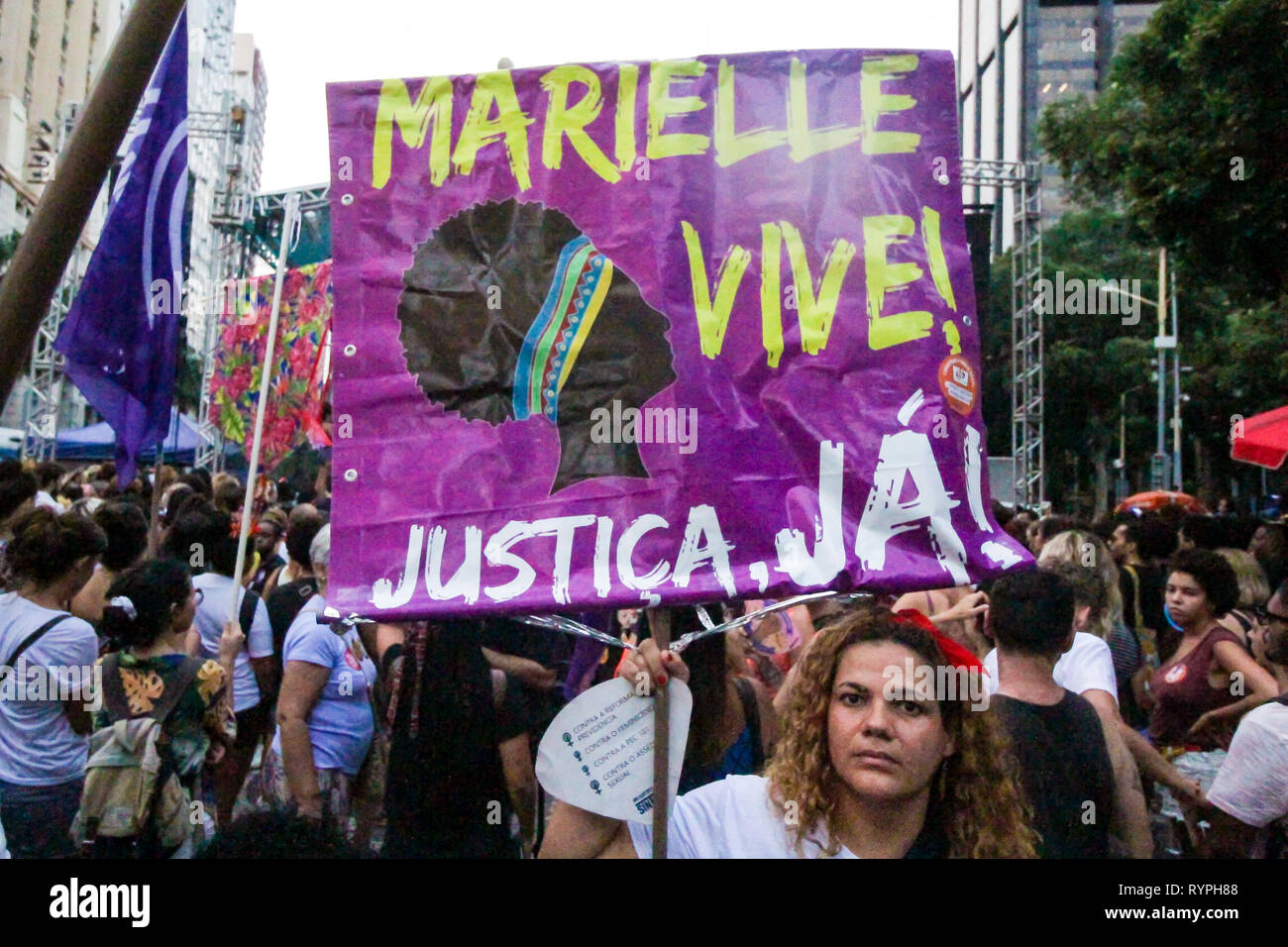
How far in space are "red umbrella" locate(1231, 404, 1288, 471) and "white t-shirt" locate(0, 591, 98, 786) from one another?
399 inches

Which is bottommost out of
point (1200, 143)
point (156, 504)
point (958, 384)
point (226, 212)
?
point (156, 504)

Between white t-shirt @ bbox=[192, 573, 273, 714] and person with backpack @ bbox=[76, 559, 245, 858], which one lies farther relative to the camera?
white t-shirt @ bbox=[192, 573, 273, 714]

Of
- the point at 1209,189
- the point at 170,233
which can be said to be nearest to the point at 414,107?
the point at 170,233

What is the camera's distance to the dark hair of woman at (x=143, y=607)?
3861mm

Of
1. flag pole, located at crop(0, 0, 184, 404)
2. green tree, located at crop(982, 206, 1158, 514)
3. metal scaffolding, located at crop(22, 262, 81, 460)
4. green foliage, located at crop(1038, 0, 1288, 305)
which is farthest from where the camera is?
green tree, located at crop(982, 206, 1158, 514)

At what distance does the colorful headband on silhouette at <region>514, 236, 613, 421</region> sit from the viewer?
9.20 feet

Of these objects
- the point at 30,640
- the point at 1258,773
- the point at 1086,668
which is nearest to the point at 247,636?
the point at 30,640

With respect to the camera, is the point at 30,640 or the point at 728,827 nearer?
the point at 728,827

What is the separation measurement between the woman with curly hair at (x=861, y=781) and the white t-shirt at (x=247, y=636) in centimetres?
313

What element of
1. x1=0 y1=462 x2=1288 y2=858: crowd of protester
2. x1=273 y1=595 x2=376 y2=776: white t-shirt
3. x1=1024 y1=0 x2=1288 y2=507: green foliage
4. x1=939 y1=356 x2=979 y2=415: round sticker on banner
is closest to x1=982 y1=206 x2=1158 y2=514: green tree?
x1=1024 y1=0 x2=1288 y2=507: green foliage

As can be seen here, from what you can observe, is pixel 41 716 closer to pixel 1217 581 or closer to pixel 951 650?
pixel 951 650

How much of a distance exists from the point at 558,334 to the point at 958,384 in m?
0.90

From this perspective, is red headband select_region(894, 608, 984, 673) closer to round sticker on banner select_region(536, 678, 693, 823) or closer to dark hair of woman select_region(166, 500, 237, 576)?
round sticker on banner select_region(536, 678, 693, 823)

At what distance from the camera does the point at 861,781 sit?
2506 millimetres
